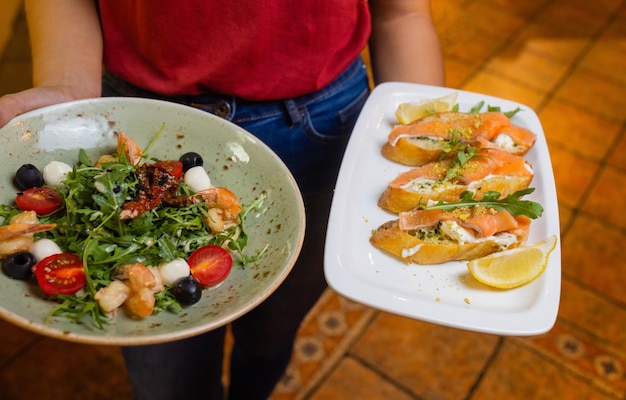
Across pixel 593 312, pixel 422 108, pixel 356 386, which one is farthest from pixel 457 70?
pixel 422 108

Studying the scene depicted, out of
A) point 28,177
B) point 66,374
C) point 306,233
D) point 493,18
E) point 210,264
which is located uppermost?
point 28,177

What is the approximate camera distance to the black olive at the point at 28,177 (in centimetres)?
92

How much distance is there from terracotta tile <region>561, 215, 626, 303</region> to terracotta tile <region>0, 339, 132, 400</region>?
1.74m

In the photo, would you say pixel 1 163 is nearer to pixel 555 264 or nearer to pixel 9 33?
pixel 555 264

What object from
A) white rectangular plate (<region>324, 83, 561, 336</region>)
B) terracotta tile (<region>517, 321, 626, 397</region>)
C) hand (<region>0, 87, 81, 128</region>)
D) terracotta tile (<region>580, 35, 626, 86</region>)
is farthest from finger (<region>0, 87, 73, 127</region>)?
terracotta tile (<region>580, 35, 626, 86</region>)

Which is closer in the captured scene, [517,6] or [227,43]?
[227,43]

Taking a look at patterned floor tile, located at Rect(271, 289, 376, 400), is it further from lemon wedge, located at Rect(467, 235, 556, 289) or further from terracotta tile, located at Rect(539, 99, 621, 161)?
terracotta tile, located at Rect(539, 99, 621, 161)

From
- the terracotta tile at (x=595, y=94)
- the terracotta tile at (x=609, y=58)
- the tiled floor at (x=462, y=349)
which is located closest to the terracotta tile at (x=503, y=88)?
the terracotta tile at (x=595, y=94)

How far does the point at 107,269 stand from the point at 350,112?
2.01 feet

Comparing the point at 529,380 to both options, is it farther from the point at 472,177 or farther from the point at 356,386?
the point at 472,177

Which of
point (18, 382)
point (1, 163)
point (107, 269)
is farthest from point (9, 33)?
point (107, 269)

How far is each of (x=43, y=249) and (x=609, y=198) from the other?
8.45 ft

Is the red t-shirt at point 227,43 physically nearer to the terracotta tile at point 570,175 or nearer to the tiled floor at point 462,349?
the tiled floor at point 462,349

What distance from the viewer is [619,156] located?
294 centimetres
